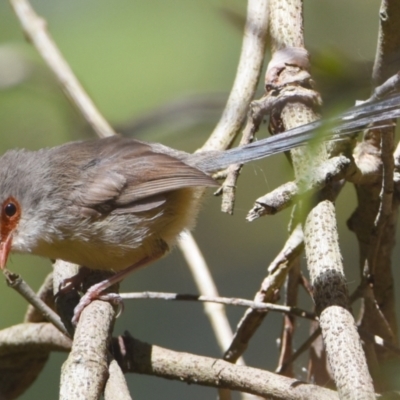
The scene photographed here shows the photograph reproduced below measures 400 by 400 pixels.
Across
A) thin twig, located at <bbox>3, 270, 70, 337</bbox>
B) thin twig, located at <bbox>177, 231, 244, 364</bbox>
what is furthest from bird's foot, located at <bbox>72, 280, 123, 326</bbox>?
thin twig, located at <bbox>177, 231, 244, 364</bbox>

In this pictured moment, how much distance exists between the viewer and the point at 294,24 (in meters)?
3.08

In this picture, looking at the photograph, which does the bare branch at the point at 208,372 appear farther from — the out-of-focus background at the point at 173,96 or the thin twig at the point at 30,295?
the out-of-focus background at the point at 173,96

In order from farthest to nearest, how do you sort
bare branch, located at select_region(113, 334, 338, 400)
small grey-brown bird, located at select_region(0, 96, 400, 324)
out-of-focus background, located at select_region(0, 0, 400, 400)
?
small grey-brown bird, located at select_region(0, 96, 400, 324)
bare branch, located at select_region(113, 334, 338, 400)
out-of-focus background, located at select_region(0, 0, 400, 400)

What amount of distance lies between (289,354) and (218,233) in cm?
339

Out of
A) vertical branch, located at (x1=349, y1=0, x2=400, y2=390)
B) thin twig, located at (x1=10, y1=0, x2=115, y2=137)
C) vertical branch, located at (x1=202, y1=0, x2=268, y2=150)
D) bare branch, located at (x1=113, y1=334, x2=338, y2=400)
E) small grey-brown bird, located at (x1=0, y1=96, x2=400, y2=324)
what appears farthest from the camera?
thin twig, located at (x1=10, y1=0, x2=115, y2=137)

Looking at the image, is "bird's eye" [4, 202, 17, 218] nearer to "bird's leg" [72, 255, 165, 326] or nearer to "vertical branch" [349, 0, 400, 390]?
"bird's leg" [72, 255, 165, 326]

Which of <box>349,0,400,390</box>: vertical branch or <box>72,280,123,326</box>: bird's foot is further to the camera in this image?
<box>72,280,123,326</box>: bird's foot

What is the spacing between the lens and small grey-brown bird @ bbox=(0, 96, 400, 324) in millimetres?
3273

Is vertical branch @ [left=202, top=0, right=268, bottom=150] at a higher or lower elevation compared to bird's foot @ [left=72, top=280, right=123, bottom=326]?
higher

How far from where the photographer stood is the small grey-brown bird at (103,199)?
10.7 ft

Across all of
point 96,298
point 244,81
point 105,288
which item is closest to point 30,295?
point 96,298

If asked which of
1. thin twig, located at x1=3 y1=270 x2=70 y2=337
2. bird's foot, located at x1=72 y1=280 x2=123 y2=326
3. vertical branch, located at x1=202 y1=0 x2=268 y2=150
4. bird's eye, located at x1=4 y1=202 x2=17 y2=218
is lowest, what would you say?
thin twig, located at x1=3 y1=270 x2=70 y2=337

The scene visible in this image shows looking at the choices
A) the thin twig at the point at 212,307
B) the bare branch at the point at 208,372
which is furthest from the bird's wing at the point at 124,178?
the bare branch at the point at 208,372

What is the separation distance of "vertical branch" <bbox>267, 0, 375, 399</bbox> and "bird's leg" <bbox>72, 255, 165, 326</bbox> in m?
0.96
